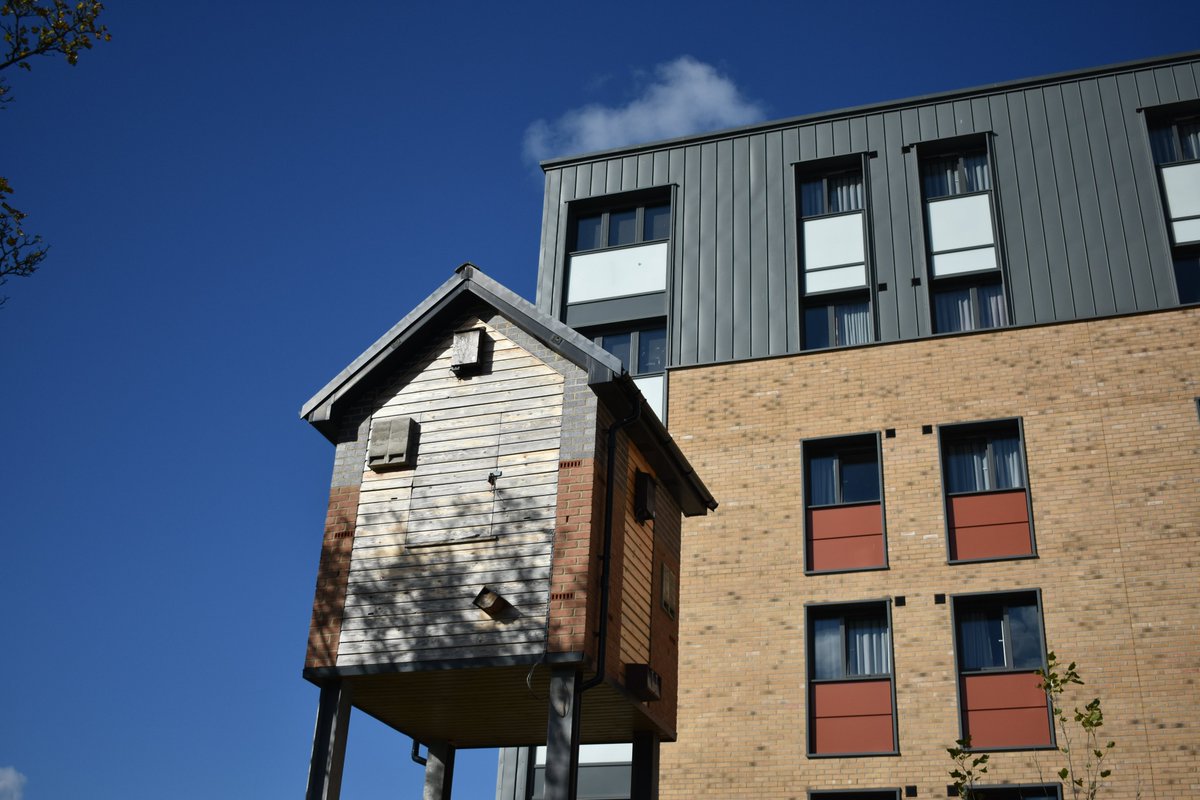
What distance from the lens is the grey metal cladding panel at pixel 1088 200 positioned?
2567cm

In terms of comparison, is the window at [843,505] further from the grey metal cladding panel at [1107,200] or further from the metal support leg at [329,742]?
the metal support leg at [329,742]

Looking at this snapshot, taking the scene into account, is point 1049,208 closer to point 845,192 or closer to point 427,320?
point 845,192

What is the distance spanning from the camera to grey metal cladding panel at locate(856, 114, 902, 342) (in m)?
27.1

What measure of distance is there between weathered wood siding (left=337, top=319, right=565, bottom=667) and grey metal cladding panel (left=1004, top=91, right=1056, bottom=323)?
12801 millimetres

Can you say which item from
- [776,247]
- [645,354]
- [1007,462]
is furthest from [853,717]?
[776,247]

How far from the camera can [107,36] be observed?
520 inches

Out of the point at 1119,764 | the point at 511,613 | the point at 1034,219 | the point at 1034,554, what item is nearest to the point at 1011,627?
the point at 1034,554

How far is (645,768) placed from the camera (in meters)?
18.2

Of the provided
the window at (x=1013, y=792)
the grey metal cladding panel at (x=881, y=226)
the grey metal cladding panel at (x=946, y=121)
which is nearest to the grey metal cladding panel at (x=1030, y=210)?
the grey metal cladding panel at (x=946, y=121)

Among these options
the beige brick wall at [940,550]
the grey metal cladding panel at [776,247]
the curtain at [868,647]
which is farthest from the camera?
the grey metal cladding panel at [776,247]

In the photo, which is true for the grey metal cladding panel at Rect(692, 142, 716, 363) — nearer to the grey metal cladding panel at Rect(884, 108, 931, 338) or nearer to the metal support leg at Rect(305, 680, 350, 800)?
the grey metal cladding panel at Rect(884, 108, 931, 338)

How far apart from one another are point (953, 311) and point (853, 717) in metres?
8.76

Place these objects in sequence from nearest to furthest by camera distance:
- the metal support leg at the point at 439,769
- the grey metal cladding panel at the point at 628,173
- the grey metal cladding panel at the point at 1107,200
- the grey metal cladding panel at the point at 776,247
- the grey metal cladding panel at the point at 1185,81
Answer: the metal support leg at the point at 439,769, the grey metal cladding panel at the point at 1107,200, the grey metal cladding panel at the point at 1185,81, the grey metal cladding panel at the point at 776,247, the grey metal cladding panel at the point at 628,173

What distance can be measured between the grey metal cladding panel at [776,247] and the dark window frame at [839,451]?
2.32 m
